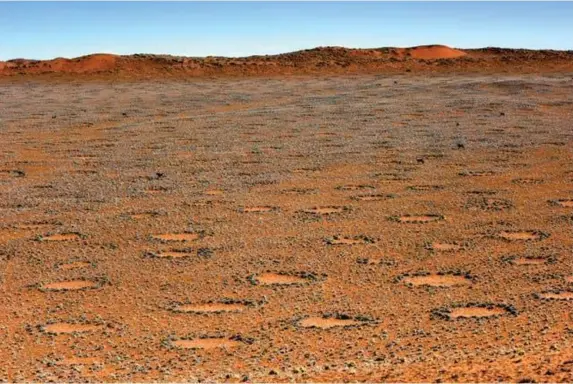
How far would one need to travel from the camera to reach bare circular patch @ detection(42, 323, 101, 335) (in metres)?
4.44

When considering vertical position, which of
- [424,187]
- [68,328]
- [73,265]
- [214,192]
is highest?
[424,187]

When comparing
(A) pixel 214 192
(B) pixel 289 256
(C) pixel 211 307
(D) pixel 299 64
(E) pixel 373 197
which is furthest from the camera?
(D) pixel 299 64

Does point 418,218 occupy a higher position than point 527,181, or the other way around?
point 527,181

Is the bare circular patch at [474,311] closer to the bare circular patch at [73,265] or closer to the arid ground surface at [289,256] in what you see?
the arid ground surface at [289,256]

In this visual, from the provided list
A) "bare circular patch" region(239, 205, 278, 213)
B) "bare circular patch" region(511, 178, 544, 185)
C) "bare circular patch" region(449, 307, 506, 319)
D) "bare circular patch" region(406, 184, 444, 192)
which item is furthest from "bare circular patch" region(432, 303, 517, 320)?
"bare circular patch" region(511, 178, 544, 185)

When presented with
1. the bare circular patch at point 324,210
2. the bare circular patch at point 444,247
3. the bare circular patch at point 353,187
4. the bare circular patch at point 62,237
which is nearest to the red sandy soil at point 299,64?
the bare circular patch at point 353,187

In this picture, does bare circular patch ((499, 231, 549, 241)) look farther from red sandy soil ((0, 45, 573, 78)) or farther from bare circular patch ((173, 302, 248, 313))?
red sandy soil ((0, 45, 573, 78))

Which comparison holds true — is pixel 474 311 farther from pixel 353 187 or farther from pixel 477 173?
pixel 477 173

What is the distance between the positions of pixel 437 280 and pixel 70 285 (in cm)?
244

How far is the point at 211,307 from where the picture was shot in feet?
15.7

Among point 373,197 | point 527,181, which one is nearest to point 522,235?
point 373,197

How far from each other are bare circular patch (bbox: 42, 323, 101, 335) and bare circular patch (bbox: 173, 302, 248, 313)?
52 cm

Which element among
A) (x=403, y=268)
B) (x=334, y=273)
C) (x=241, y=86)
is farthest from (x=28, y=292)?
(x=241, y=86)

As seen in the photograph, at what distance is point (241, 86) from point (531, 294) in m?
21.3
